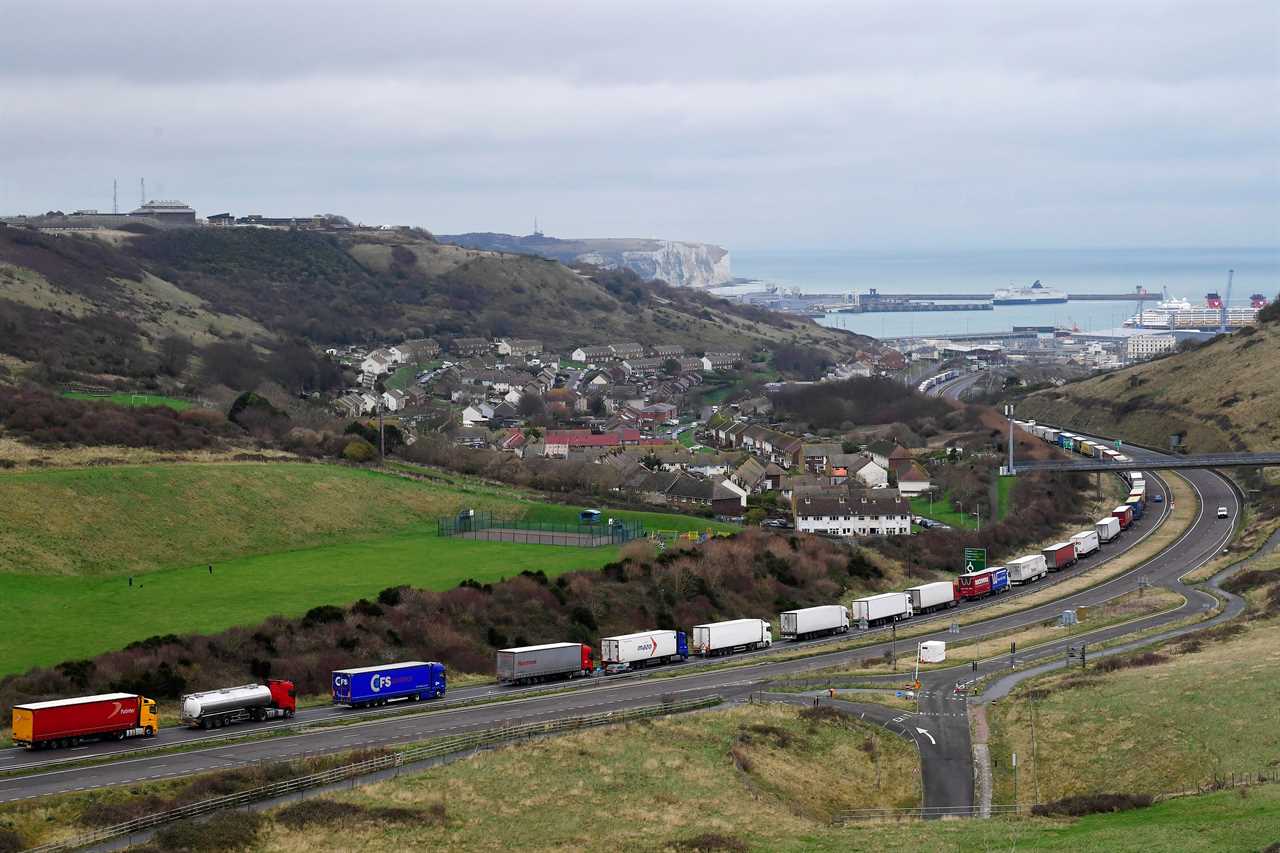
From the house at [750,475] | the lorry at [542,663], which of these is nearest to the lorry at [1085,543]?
the house at [750,475]

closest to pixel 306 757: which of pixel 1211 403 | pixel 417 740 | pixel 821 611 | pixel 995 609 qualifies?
pixel 417 740

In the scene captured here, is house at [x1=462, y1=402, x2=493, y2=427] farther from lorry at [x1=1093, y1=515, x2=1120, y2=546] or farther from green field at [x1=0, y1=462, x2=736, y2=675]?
lorry at [x1=1093, y1=515, x2=1120, y2=546]

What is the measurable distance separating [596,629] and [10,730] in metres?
25.6

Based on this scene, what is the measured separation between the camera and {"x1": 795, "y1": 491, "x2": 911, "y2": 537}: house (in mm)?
88688

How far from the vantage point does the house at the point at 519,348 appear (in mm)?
189125

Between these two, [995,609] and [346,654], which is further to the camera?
[995,609]

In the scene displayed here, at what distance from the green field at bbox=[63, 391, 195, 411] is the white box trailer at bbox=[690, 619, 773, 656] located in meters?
46.5

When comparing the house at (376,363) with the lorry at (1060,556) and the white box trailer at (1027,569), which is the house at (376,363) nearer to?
the lorry at (1060,556)

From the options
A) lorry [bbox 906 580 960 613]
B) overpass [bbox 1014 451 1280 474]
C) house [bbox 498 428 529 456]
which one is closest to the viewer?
lorry [bbox 906 580 960 613]

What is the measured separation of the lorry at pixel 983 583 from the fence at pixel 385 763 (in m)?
29.3

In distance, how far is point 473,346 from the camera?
189 metres

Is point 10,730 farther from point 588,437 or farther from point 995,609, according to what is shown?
point 588,437

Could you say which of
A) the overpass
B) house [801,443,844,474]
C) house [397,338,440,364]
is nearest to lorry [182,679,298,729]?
the overpass

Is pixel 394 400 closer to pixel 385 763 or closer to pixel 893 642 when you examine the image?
pixel 893 642
